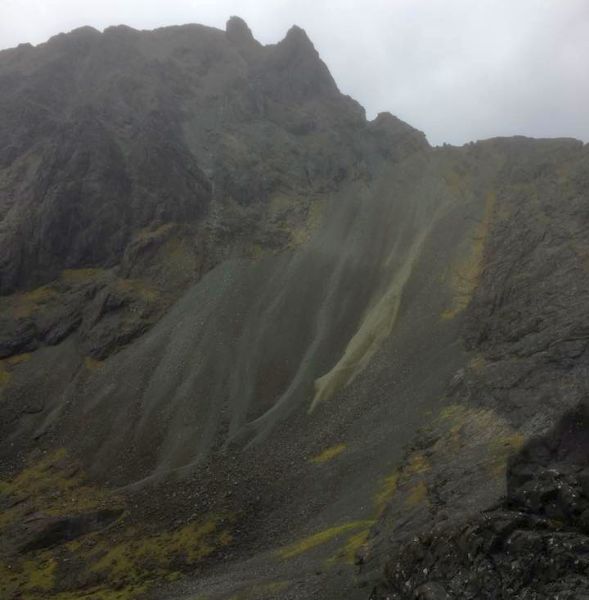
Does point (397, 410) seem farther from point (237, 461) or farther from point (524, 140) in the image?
point (524, 140)

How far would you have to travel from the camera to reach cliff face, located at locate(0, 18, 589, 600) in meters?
32.4

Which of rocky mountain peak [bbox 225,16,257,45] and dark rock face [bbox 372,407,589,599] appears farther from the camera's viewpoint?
rocky mountain peak [bbox 225,16,257,45]

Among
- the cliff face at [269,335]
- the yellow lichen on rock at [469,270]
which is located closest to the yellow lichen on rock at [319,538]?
the cliff face at [269,335]

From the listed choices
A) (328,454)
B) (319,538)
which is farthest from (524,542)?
(328,454)

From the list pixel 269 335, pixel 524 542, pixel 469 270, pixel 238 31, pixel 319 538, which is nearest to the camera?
pixel 524 542

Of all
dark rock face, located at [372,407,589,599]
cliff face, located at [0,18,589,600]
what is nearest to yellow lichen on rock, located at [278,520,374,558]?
cliff face, located at [0,18,589,600]

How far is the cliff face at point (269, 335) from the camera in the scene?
32375mm

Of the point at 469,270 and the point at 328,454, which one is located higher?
the point at 469,270

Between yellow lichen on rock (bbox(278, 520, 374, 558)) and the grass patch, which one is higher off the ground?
the grass patch

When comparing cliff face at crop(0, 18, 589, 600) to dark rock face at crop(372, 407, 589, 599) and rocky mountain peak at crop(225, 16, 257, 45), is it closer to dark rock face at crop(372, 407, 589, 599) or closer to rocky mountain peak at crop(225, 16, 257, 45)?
dark rock face at crop(372, 407, 589, 599)

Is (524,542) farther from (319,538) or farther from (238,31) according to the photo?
(238,31)

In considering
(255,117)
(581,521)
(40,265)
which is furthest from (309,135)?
(581,521)

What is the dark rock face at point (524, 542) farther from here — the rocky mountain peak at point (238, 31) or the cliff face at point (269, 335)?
the rocky mountain peak at point (238, 31)

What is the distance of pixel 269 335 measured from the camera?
6425 cm
